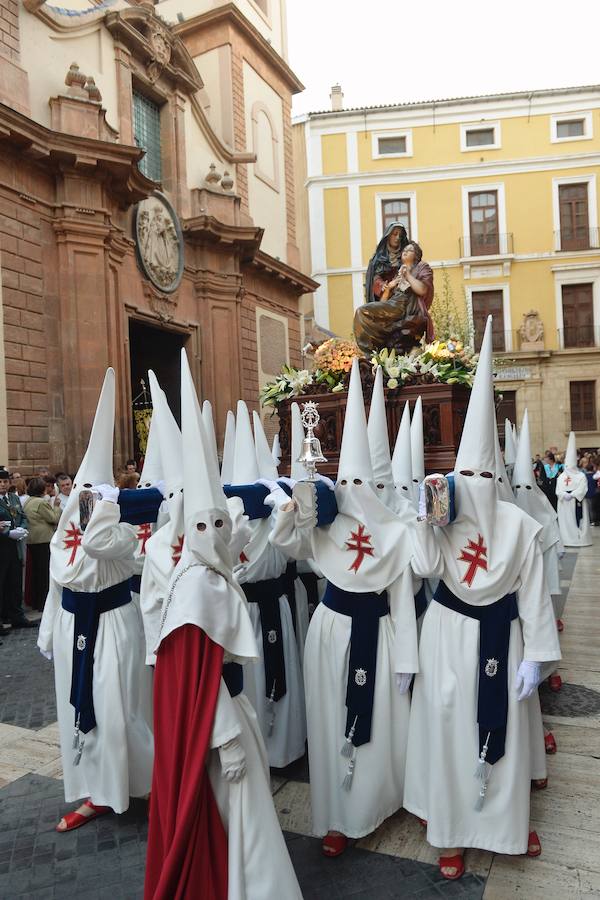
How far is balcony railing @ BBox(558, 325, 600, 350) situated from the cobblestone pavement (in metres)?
25.7

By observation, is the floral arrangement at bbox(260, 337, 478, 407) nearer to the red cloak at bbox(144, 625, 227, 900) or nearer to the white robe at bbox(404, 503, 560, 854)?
the white robe at bbox(404, 503, 560, 854)

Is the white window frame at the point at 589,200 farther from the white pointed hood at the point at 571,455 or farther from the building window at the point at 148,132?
the building window at the point at 148,132

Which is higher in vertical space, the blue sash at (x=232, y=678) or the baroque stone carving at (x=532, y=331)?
the baroque stone carving at (x=532, y=331)

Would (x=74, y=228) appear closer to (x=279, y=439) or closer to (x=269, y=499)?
(x=279, y=439)

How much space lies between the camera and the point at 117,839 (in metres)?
3.41

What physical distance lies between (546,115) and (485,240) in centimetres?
556

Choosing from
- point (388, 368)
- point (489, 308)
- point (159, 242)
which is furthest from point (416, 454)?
point (489, 308)

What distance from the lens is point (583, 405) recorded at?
2758 centimetres

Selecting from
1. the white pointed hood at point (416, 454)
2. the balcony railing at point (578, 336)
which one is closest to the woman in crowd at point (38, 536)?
the white pointed hood at point (416, 454)

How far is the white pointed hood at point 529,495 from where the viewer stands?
632cm

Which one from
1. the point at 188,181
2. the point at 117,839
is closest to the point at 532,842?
the point at 117,839

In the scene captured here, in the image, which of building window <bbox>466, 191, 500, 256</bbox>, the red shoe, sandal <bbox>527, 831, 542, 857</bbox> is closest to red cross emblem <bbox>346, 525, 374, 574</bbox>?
sandal <bbox>527, 831, 542, 857</bbox>

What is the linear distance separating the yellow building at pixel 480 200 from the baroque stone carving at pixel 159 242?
13.7m

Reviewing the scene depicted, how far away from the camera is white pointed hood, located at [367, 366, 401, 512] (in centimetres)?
424
